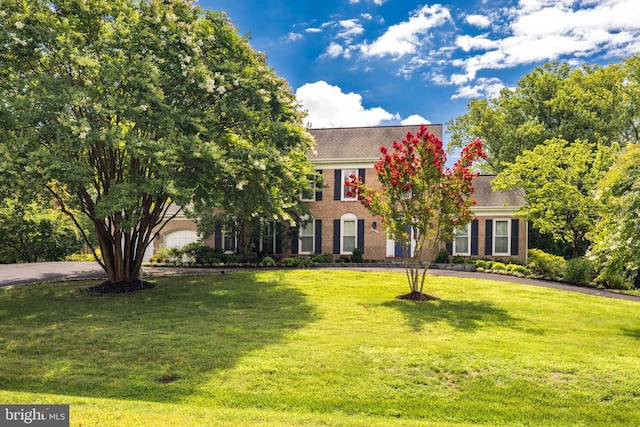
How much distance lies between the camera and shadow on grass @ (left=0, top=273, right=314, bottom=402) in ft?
25.5

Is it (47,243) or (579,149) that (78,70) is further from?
(579,149)

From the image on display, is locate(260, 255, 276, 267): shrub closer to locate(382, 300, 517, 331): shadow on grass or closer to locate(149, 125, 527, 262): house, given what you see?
locate(149, 125, 527, 262): house

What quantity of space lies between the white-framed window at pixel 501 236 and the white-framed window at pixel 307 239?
9.85m

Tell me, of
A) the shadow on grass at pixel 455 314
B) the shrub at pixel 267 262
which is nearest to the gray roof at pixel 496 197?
the shrub at pixel 267 262

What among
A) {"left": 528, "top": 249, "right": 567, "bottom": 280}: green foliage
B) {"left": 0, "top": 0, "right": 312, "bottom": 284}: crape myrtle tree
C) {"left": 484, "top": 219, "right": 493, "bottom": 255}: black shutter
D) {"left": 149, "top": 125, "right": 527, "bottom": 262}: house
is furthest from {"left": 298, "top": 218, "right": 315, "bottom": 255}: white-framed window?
{"left": 528, "top": 249, "right": 567, "bottom": 280}: green foliage

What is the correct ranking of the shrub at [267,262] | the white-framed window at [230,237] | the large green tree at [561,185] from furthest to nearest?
the white-framed window at [230,237] < the shrub at [267,262] < the large green tree at [561,185]

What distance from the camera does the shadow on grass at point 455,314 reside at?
11.8 metres

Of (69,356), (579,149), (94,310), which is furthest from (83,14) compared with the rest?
(579,149)

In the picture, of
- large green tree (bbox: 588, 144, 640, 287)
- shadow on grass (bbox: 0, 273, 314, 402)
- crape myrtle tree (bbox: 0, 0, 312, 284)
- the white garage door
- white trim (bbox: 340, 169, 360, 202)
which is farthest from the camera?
the white garage door

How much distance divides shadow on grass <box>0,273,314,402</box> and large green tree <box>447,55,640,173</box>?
24.0 meters

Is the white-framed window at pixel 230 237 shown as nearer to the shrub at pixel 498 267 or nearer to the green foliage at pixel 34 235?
the green foliage at pixel 34 235

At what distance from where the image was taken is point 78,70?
1389cm

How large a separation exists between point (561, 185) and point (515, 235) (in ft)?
12.1

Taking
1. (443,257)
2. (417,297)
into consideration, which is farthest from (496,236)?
(417,297)
